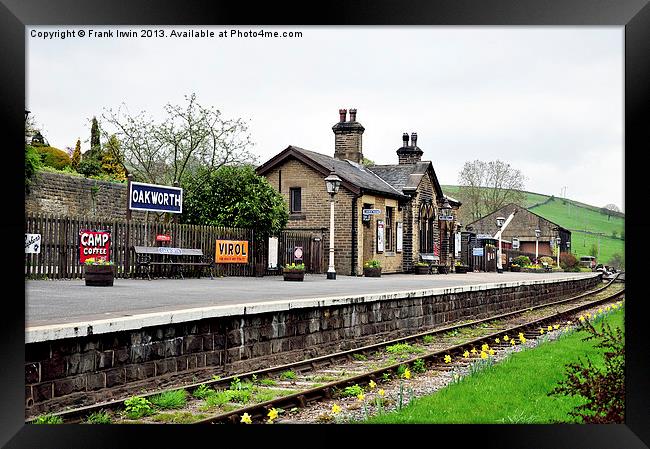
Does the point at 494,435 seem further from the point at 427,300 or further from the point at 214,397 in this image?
the point at 427,300

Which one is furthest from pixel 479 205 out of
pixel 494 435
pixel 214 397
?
pixel 494 435

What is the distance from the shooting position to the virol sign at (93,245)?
1772 centimetres

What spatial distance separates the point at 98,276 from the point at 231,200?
8754 millimetres

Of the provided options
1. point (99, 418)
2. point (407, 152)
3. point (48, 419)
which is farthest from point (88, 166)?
point (48, 419)

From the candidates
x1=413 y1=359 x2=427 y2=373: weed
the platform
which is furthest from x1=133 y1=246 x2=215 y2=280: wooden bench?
x1=413 y1=359 x2=427 y2=373: weed

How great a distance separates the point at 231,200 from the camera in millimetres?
23375

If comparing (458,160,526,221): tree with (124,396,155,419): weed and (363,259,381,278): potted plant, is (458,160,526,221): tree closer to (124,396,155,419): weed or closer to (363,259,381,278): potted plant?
(363,259,381,278): potted plant

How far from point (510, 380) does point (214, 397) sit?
11.2 ft

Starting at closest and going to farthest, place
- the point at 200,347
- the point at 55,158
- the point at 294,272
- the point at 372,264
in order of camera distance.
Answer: the point at 200,347
the point at 294,272
the point at 55,158
the point at 372,264

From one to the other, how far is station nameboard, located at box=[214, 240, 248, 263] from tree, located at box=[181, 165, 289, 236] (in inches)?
30.6

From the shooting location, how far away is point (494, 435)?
5203mm

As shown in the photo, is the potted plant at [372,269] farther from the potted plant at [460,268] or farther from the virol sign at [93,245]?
the virol sign at [93,245]

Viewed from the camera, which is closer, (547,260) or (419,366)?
(419,366)

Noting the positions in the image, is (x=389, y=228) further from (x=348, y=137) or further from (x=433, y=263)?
(x=348, y=137)
